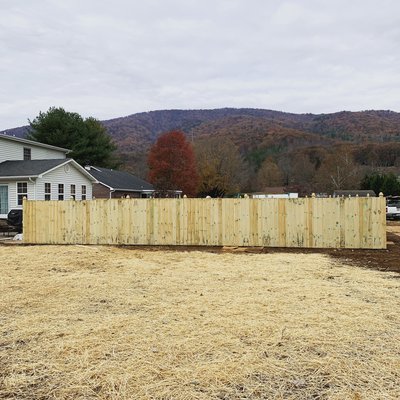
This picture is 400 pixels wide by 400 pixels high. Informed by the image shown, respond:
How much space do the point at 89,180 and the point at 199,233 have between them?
1558 centimetres

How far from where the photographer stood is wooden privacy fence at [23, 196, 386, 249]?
11.9m

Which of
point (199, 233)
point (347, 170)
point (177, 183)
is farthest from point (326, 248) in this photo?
point (347, 170)

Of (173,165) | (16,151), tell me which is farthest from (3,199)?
(173,165)

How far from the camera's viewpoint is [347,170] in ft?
179

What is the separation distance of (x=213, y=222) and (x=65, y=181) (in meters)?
13.5

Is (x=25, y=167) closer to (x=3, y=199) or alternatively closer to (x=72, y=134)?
(x=3, y=199)

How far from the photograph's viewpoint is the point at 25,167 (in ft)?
70.7

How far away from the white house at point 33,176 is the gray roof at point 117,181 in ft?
14.0

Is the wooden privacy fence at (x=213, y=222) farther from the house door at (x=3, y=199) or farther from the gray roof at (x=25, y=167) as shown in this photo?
the house door at (x=3, y=199)

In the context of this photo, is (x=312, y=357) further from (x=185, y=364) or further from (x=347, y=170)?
(x=347, y=170)

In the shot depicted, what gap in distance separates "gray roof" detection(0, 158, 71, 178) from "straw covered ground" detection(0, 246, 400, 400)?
13972 mm

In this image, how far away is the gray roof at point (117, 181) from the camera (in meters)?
31.0

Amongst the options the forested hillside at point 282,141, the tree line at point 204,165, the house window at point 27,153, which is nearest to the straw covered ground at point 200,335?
the house window at point 27,153

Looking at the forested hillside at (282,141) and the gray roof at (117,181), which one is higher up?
the forested hillside at (282,141)
